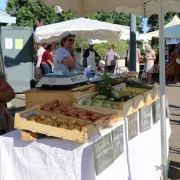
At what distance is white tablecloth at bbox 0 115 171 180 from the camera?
243 cm

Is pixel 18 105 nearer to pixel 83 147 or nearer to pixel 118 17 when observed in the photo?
pixel 83 147

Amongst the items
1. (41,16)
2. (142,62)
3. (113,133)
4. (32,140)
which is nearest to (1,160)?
(32,140)

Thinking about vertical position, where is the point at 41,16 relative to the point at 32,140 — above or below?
above

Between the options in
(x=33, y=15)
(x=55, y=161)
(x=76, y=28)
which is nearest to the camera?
(x=55, y=161)

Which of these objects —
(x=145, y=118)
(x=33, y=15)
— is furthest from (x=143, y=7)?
(x=33, y=15)

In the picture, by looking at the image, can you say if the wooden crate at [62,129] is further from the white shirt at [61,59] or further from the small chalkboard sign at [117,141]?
the white shirt at [61,59]

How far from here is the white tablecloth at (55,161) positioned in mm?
2434

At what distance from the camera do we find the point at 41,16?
36.7 meters

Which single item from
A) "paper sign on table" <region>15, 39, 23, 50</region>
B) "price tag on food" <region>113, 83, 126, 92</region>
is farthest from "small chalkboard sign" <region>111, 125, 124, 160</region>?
"paper sign on table" <region>15, 39, 23, 50</region>

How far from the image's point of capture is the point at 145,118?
12.0ft

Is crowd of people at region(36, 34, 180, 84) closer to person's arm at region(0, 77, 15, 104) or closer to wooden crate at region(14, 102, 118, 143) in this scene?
person's arm at region(0, 77, 15, 104)

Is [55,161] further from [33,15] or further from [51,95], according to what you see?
[33,15]

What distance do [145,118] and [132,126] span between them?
1.37 feet

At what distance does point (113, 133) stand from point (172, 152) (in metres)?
2.36
